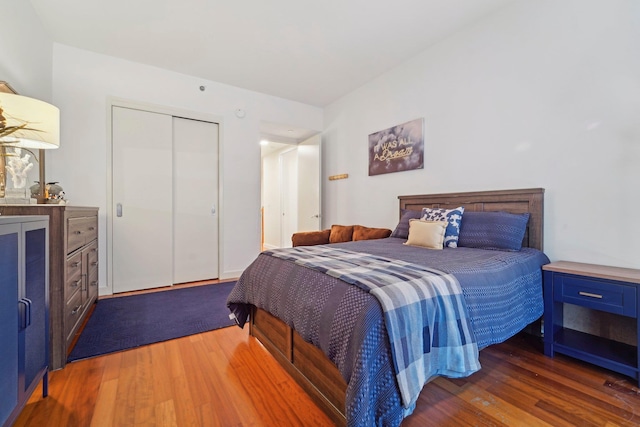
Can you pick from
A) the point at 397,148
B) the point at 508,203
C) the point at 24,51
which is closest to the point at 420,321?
the point at 508,203

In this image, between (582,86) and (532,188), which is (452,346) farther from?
(582,86)

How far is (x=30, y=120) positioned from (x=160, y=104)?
2068mm

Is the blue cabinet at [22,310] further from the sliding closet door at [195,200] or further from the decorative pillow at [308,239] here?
the decorative pillow at [308,239]

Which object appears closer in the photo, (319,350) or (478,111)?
(319,350)

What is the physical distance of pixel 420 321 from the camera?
1.13 meters

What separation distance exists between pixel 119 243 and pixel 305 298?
115 inches

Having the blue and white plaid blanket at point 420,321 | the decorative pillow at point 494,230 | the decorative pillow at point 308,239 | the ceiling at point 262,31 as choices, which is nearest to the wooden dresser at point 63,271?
the blue and white plaid blanket at point 420,321

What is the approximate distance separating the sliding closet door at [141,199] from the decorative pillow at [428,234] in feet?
9.76

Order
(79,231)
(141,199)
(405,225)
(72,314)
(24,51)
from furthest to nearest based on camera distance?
1. (141,199)
2. (405,225)
3. (24,51)
4. (79,231)
5. (72,314)

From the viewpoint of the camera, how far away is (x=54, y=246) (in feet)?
5.42

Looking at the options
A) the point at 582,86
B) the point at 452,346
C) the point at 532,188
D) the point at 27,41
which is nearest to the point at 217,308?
the point at 452,346

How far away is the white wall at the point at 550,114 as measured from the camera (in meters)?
1.86

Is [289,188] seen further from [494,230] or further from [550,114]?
[550,114]

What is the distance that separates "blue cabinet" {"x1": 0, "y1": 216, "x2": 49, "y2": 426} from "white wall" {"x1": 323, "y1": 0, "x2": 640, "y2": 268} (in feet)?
10.4
